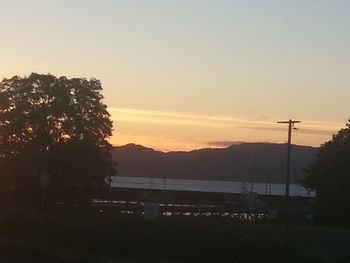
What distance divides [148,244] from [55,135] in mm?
49373

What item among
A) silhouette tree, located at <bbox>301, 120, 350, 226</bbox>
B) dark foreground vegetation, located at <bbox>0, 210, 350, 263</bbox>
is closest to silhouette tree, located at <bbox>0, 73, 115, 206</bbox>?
silhouette tree, located at <bbox>301, 120, 350, 226</bbox>

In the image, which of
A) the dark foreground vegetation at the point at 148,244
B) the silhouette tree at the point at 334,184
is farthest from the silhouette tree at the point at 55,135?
the dark foreground vegetation at the point at 148,244

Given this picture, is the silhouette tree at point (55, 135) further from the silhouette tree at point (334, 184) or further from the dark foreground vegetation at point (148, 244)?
the dark foreground vegetation at point (148, 244)

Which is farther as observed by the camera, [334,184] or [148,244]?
[334,184]

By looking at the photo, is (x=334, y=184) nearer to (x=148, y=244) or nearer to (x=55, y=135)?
(x=55, y=135)

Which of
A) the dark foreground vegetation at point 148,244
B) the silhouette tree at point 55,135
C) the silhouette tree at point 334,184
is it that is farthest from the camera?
the silhouette tree at point 334,184

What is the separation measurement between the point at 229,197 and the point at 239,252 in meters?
119

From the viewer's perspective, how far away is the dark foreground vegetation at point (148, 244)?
28.5 m

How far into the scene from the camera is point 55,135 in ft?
259

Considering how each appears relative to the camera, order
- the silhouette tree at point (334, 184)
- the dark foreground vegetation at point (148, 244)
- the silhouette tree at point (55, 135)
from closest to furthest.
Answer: the dark foreground vegetation at point (148, 244), the silhouette tree at point (55, 135), the silhouette tree at point (334, 184)

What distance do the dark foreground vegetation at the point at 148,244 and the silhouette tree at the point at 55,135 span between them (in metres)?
41.3

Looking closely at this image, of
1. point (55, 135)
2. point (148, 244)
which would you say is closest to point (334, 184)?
point (55, 135)

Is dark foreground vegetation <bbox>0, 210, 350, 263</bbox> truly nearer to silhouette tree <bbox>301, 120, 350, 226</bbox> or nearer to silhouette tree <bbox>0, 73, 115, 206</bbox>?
silhouette tree <bbox>0, 73, 115, 206</bbox>

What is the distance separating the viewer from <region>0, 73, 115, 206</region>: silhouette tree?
76.4 m
